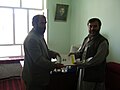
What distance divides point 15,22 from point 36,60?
325cm

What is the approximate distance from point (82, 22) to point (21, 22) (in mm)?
1916

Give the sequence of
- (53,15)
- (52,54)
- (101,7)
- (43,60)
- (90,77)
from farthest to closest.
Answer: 1. (53,15)
2. (101,7)
3. (52,54)
4. (90,77)
5. (43,60)

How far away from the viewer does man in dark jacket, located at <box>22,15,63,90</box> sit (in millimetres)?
1776

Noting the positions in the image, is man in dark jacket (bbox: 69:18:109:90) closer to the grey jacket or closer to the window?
the grey jacket

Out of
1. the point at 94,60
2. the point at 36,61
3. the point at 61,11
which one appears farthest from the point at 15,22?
the point at 94,60

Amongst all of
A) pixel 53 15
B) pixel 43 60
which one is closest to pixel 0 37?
pixel 53 15

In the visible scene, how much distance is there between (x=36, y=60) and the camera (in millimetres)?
1776

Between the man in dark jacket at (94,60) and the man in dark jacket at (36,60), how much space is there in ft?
1.50

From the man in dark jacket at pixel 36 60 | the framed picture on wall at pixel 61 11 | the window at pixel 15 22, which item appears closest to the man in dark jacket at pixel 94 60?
the man in dark jacket at pixel 36 60

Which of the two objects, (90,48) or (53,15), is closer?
(90,48)

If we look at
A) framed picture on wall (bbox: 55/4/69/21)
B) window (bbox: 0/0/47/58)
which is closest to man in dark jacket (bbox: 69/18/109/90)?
framed picture on wall (bbox: 55/4/69/21)

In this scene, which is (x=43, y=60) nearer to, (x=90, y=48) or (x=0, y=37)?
(x=90, y=48)

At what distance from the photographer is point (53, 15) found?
15.1ft

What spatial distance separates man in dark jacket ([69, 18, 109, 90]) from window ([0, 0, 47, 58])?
288cm
